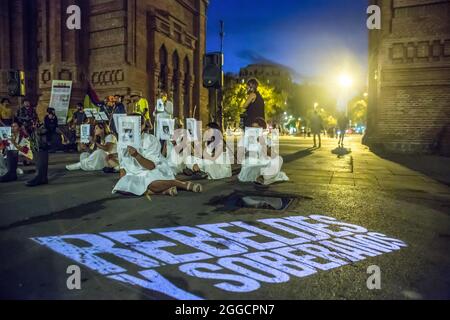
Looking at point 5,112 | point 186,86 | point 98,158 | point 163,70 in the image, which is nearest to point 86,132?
point 98,158

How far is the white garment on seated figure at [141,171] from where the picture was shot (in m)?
6.75

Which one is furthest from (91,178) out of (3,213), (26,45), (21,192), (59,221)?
(26,45)

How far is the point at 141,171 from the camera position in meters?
6.78

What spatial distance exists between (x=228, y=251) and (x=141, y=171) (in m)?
3.34

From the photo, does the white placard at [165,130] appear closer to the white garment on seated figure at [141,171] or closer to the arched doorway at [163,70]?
the white garment on seated figure at [141,171]

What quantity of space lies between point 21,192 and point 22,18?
18.2m

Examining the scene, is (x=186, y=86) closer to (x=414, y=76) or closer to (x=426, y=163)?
(x=414, y=76)

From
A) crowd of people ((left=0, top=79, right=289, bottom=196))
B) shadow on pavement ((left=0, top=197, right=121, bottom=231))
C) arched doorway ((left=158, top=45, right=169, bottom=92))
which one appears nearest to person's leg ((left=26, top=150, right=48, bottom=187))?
crowd of people ((left=0, top=79, right=289, bottom=196))

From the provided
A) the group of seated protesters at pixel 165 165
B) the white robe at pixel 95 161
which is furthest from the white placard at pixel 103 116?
the white robe at pixel 95 161

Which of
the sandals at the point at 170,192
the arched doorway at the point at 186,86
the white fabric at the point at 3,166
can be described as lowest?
the sandals at the point at 170,192

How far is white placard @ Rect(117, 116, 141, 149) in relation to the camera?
21.2 feet

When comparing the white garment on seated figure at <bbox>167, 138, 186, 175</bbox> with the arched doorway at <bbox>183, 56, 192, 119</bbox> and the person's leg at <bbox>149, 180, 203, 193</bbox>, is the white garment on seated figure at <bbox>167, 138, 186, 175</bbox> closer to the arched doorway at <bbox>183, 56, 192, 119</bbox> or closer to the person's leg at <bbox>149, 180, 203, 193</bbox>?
the person's leg at <bbox>149, 180, 203, 193</bbox>

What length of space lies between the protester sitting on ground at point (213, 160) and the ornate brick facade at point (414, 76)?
31.5ft
